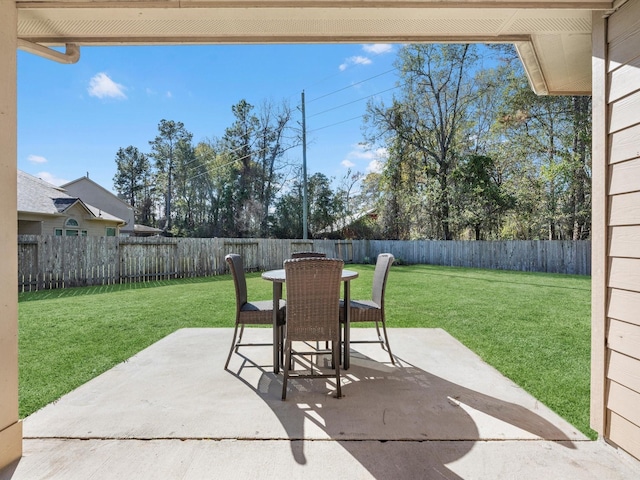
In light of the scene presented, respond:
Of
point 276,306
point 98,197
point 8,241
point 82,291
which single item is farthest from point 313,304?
point 98,197

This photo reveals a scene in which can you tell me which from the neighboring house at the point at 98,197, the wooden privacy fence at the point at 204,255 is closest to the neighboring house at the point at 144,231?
the neighboring house at the point at 98,197

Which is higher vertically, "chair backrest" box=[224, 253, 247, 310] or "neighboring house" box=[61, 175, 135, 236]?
"neighboring house" box=[61, 175, 135, 236]

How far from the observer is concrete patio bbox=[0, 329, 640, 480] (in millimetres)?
1606

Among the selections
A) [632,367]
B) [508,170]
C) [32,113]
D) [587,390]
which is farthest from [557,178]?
[32,113]

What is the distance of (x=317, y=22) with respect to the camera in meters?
1.92

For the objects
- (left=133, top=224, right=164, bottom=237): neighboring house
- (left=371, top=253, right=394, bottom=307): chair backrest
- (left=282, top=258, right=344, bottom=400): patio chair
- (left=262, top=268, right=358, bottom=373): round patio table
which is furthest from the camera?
(left=133, top=224, right=164, bottom=237): neighboring house

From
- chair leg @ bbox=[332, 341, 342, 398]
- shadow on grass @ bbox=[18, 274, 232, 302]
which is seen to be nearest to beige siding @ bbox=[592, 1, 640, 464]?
chair leg @ bbox=[332, 341, 342, 398]

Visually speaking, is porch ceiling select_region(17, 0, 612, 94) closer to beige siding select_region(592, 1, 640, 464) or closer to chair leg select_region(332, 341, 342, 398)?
beige siding select_region(592, 1, 640, 464)

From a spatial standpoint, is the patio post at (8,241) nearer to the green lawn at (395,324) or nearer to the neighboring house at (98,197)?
the green lawn at (395,324)

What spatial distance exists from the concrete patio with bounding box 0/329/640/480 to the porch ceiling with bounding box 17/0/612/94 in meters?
2.25

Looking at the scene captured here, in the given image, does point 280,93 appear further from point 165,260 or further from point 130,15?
point 130,15

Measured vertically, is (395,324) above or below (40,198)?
below

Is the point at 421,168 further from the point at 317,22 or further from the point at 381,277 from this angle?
the point at 317,22

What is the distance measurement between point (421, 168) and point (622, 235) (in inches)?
668
